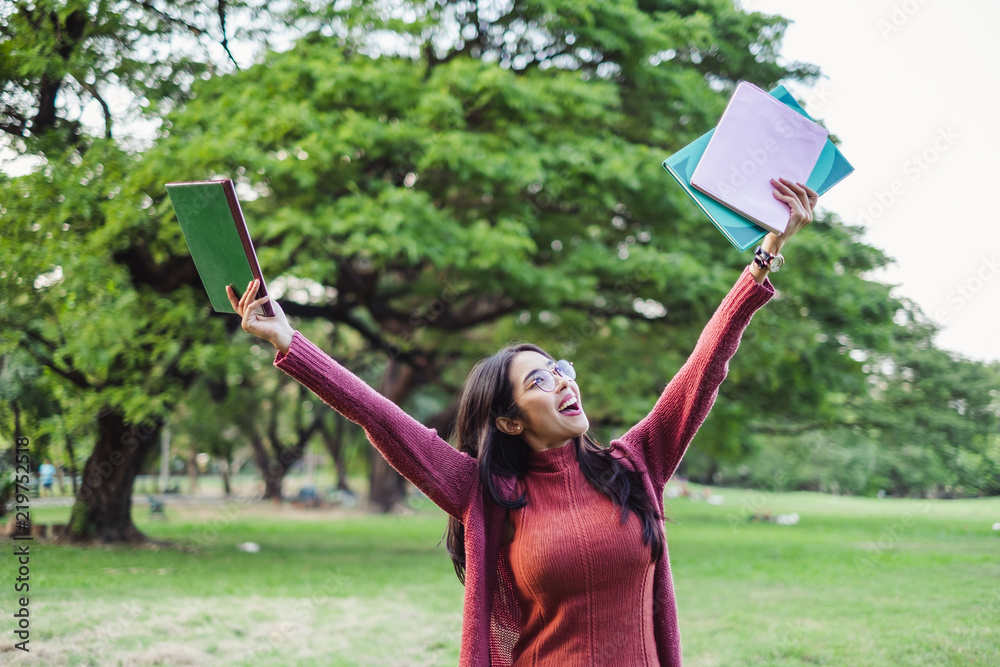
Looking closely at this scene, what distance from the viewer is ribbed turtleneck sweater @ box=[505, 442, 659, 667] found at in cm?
212

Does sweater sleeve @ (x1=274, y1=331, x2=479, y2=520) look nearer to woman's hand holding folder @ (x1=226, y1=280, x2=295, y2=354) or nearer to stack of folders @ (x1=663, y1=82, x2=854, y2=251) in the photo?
woman's hand holding folder @ (x1=226, y1=280, x2=295, y2=354)

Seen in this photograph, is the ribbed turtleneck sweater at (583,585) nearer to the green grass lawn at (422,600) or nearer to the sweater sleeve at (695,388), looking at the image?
the sweater sleeve at (695,388)

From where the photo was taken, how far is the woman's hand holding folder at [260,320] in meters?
2.14

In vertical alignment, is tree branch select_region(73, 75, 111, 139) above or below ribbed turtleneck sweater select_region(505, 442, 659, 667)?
above

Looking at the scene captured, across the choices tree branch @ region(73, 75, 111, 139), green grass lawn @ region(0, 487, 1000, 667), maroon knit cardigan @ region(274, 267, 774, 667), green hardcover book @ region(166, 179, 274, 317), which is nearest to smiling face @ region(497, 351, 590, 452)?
maroon knit cardigan @ region(274, 267, 774, 667)

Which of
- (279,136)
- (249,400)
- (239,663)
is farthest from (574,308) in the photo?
(249,400)

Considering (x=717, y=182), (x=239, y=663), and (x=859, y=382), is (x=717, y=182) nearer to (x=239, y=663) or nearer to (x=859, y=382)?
(x=239, y=663)

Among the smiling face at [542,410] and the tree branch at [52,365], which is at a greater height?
the tree branch at [52,365]

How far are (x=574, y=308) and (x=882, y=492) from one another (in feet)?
17.0

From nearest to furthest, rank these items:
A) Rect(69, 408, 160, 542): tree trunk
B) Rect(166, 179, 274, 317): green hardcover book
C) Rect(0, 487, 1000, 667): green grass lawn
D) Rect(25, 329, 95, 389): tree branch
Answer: Rect(166, 179, 274, 317): green hardcover book
Rect(0, 487, 1000, 667): green grass lawn
Rect(25, 329, 95, 389): tree branch
Rect(69, 408, 160, 542): tree trunk

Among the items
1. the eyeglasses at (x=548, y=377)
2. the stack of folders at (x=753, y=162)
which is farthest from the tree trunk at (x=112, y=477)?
the stack of folders at (x=753, y=162)

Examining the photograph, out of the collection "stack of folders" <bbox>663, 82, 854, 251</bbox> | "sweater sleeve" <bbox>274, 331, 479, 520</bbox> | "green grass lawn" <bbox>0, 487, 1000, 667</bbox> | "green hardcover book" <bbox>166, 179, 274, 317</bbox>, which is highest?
"stack of folders" <bbox>663, 82, 854, 251</bbox>

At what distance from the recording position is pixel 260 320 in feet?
7.20

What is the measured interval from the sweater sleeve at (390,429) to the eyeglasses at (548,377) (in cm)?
25
